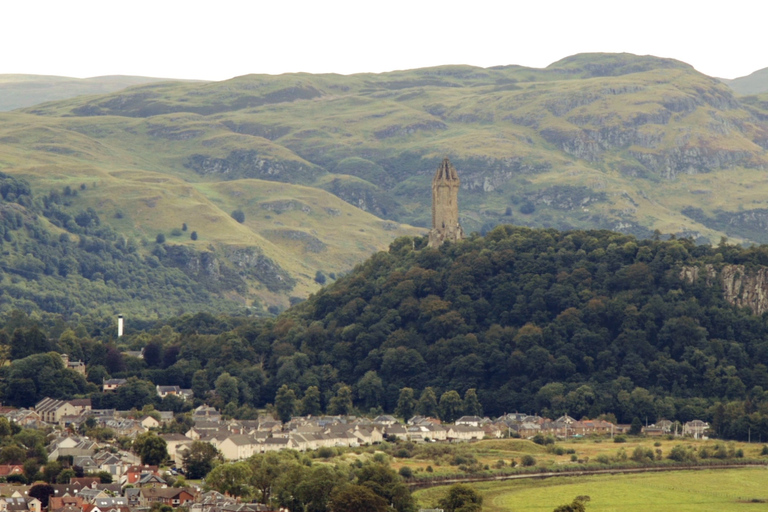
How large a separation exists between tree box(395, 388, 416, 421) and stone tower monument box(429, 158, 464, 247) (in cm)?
3390

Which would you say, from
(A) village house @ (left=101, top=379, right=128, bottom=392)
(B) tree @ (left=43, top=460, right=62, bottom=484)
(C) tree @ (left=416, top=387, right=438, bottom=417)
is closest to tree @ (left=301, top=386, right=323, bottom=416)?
(C) tree @ (left=416, top=387, right=438, bottom=417)

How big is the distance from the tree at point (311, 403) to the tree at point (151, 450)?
3449cm

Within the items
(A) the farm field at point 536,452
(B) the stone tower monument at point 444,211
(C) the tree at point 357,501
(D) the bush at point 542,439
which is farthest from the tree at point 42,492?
(B) the stone tower monument at point 444,211

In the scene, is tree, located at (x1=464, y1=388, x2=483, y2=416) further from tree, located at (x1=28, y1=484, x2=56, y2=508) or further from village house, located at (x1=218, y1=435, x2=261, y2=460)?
tree, located at (x1=28, y1=484, x2=56, y2=508)

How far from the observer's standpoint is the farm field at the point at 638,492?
104 metres

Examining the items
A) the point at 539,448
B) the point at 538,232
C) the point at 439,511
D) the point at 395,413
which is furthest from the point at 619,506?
the point at 538,232

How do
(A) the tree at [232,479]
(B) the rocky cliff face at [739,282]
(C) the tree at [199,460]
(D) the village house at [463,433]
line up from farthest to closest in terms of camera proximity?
(B) the rocky cliff face at [739,282], (D) the village house at [463,433], (C) the tree at [199,460], (A) the tree at [232,479]

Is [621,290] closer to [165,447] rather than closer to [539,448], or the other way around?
[539,448]

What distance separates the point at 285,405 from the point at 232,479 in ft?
158

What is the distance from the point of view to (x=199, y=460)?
110312mm

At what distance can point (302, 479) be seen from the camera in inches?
3844

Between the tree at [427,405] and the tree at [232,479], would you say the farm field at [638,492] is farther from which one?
the tree at [427,405]

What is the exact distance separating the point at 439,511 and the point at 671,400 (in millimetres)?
57808

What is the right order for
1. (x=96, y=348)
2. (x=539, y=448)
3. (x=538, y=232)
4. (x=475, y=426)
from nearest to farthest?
(x=539, y=448) < (x=475, y=426) < (x=96, y=348) < (x=538, y=232)
